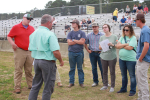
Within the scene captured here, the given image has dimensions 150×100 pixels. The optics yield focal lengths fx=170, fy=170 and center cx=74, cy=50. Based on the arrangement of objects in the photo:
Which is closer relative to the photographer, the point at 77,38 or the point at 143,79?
the point at 143,79

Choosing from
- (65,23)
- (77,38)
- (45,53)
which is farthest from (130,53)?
(65,23)

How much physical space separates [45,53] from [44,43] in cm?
22

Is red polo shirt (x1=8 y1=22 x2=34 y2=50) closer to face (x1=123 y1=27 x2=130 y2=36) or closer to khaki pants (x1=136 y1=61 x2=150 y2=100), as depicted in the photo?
face (x1=123 y1=27 x2=130 y2=36)

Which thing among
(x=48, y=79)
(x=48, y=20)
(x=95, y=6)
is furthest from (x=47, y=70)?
(x=95, y=6)

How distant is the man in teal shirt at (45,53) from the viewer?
139 inches

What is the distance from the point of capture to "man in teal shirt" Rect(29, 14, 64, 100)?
3543 mm

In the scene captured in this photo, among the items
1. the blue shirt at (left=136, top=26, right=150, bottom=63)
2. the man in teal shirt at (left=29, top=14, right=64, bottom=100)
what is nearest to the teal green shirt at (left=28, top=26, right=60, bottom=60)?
the man in teal shirt at (left=29, top=14, right=64, bottom=100)

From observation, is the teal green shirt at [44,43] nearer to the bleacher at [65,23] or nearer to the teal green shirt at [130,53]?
the teal green shirt at [130,53]

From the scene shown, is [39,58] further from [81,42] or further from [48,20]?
[81,42]

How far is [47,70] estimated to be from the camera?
364 cm

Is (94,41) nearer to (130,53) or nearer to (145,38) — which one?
(130,53)

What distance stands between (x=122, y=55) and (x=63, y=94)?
6.94ft

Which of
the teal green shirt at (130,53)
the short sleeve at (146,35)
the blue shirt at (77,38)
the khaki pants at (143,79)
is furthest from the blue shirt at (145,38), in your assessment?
the blue shirt at (77,38)

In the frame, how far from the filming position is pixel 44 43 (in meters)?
3.55
